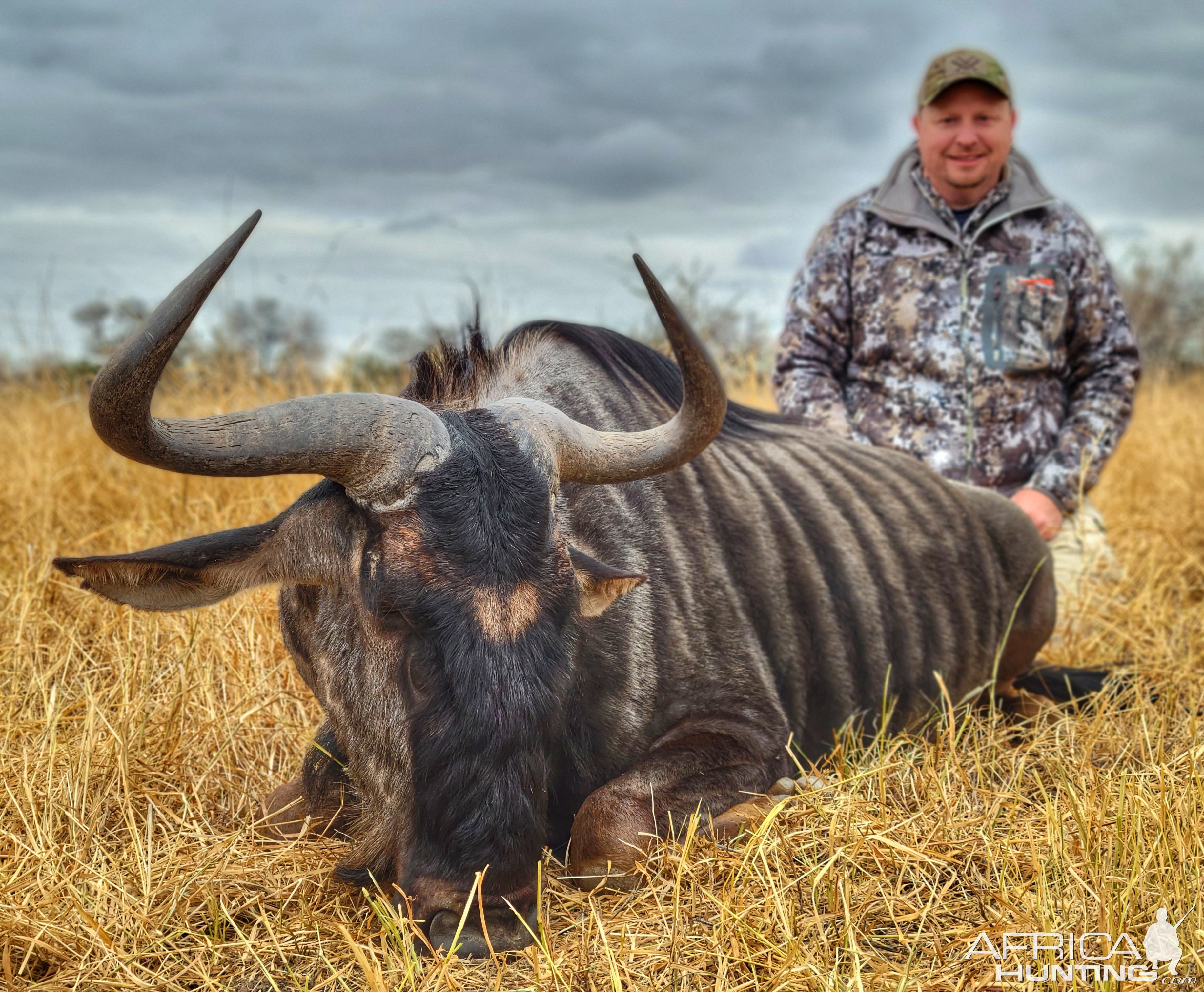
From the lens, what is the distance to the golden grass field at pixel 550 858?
2.15 metres

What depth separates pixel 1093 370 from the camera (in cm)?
552

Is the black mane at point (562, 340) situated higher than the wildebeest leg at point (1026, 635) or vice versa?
the black mane at point (562, 340)

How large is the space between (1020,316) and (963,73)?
1.29 meters

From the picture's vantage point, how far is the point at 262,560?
248cm

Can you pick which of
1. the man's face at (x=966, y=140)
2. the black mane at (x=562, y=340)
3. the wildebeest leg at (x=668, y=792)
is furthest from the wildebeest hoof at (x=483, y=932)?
the man's face at (x=966, y=140)

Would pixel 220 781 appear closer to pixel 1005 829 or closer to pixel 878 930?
pixel 878 930

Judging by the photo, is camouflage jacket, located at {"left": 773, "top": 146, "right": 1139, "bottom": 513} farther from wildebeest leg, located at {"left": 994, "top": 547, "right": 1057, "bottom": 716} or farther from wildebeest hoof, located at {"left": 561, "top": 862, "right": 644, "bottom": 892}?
wildebeest hoof, located at {"left": 561, "top": 862, "right": 644, "bottom": 892}

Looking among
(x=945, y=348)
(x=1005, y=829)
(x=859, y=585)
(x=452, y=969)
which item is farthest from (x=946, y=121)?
(x=452, y=969)

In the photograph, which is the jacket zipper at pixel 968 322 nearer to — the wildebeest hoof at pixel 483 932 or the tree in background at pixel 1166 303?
the wildebeest hoof at pixel 483 932

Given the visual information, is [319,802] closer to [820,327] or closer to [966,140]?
[820,327]

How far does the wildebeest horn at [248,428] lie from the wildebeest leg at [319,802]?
905 millimetres

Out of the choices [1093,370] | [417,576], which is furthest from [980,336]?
[417,576]

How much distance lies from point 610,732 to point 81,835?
1409mm

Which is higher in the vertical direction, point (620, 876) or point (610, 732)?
point (610, 732)
